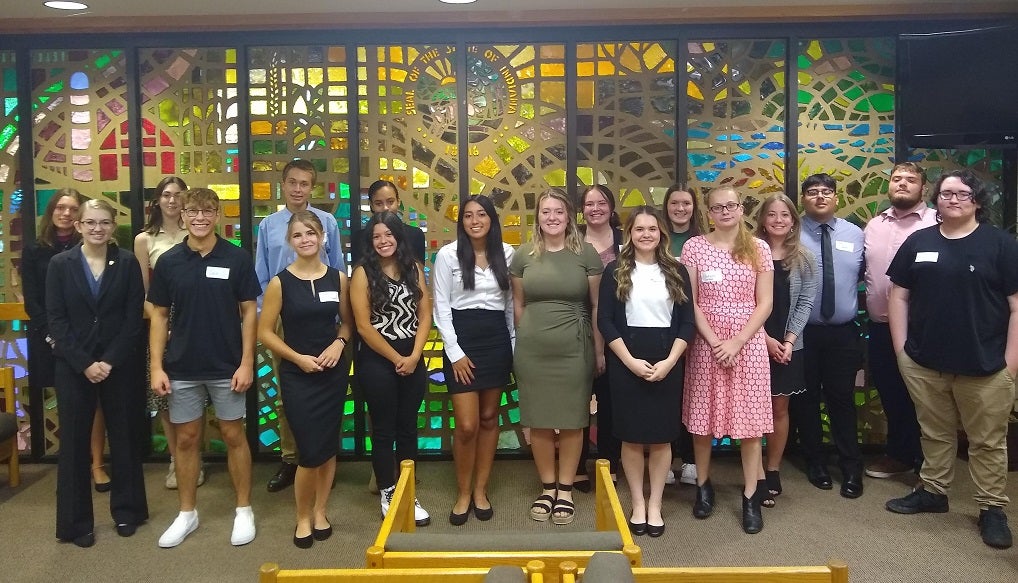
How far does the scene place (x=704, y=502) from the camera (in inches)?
133

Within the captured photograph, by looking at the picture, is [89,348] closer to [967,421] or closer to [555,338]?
[555,338]

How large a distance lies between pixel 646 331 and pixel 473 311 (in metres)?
0.80

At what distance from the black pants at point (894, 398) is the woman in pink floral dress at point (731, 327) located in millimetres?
1028

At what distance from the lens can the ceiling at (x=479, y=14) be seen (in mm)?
3885

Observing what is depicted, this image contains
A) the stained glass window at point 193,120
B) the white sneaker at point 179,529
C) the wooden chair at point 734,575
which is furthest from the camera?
the stained glass window at point 193,120

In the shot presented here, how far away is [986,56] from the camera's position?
4.01 m

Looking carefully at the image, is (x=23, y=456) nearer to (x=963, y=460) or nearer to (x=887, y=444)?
(x=887, y=444)

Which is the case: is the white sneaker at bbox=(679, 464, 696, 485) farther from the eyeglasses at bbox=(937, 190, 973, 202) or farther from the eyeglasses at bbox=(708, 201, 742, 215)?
the eyeglasses at bbox=(937, 190, 973, 202)

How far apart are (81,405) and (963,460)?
4716mm

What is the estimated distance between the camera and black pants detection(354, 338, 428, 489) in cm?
318

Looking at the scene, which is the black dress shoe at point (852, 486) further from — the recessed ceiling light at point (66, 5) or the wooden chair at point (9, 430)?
the recessed ceiling light at point (66, 5)

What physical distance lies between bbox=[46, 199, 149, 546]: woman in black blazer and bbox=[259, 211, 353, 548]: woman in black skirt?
689mm

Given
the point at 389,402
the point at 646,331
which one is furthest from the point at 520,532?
the point at 646,331

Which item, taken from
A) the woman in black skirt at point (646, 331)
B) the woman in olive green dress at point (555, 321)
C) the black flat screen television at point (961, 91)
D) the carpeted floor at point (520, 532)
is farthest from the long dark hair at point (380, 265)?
the black flat screen television at point (961, 91)
